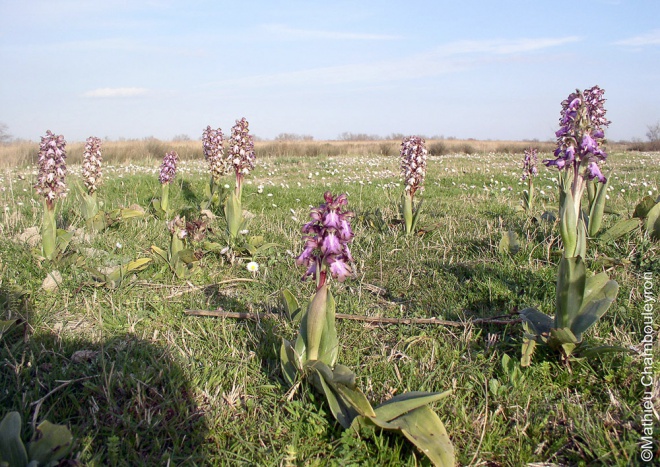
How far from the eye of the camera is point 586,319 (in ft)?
9.09

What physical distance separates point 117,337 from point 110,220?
2826 millimetres

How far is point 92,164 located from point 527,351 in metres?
5.59

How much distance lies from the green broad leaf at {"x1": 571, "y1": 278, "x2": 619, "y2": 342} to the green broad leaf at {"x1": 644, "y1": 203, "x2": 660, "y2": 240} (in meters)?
2.23

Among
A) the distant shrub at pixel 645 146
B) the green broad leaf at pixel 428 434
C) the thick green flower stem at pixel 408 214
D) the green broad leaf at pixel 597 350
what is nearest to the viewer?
the green broad leaf at pixel 428 434

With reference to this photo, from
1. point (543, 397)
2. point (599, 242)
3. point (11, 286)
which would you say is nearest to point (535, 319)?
point (543, 397)

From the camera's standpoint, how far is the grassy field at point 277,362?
2.28 m

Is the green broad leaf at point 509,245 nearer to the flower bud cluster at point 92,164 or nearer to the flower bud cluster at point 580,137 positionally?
the flower bud cluster at point 580,137

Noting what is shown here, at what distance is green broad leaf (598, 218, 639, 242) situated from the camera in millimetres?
4535

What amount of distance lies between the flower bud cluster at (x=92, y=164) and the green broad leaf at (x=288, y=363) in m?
4.67

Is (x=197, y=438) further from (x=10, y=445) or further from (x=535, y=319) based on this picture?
(x=535, y=319)

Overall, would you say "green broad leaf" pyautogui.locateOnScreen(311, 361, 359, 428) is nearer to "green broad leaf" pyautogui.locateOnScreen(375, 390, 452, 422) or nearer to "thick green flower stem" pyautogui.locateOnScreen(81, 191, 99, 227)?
"green broad leaf" pyautogui.locateOnScreen(375, 390, 452, 422)

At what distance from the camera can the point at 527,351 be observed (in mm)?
2723

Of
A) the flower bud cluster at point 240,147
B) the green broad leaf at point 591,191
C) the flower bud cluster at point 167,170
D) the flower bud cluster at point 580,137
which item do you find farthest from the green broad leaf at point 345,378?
the flower bud cluster at point 167,170

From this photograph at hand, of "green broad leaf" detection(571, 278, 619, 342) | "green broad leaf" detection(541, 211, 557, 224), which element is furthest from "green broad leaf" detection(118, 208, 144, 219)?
"green broad leaf" detection(571, 278, 619, 342)
